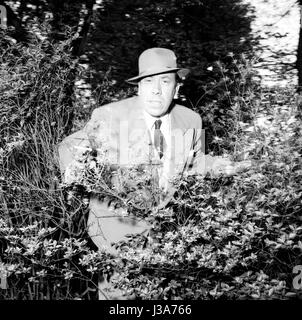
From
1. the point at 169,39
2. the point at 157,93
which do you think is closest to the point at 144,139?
the point at 157,93

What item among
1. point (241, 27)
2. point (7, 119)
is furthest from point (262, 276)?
point (241, 27)

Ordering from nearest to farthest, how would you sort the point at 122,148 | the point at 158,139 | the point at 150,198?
the point at 150,198 < the point at 122,148 < the point at 158,139

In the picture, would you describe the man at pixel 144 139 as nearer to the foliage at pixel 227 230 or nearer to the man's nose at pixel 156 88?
the man's nose at pixel 156 88

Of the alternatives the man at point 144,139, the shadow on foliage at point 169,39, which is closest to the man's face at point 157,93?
the man at point 144,139

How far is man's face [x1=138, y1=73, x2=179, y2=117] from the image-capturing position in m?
3.86

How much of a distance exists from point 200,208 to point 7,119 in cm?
187

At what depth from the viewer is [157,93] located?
3.86m

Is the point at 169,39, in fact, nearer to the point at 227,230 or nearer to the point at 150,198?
the point at 150,198

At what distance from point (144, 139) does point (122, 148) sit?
0.64 feet

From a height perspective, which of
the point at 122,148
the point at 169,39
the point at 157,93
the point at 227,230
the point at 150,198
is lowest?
the point at 227,230

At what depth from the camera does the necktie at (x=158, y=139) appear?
3.79m

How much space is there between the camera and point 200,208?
11.1 feet
